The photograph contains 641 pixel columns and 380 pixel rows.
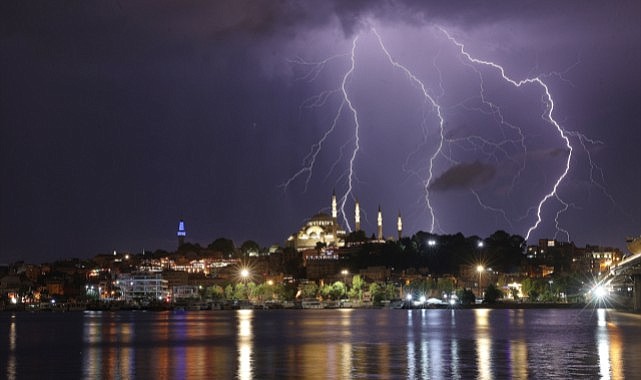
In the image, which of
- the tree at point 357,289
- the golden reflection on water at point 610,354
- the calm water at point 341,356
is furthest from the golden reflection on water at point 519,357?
the tree at point 357,289

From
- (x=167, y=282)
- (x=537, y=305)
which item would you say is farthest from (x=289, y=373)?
(x=167, y=282)

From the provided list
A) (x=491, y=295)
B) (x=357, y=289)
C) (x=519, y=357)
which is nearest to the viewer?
(x=519, y=357)

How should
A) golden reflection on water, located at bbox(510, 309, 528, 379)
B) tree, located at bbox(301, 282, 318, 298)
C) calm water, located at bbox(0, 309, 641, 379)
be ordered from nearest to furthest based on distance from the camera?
golden reflection on water, located at bbox(510, 309, 528, 379), calm water, located at bbox(0, 309, 641, 379), tree, located at bbox(301, 282, 318, 298)

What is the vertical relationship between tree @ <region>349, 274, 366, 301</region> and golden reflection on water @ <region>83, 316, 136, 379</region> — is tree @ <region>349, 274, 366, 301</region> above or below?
above

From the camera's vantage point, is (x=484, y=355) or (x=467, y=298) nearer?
(x=484, y=355)

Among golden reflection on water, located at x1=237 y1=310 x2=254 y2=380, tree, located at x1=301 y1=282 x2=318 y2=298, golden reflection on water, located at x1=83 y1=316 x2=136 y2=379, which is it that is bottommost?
golden reflection on water, located at x1=83 y1=316 x2=136 y2=379

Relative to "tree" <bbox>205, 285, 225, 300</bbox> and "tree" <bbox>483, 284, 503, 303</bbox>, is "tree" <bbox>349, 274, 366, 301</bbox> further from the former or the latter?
"tree" <bbox>205, 285, 225, 300</bbox>

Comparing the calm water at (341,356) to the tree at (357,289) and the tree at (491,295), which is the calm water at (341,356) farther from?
the tree at (357,289)

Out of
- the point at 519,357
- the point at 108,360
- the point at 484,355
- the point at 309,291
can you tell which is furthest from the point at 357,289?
the point at 519,357

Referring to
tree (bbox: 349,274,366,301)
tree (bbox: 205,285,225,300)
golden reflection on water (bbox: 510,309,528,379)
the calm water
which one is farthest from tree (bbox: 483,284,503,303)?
golden reflection on water (bbox: 510,309,528,379)

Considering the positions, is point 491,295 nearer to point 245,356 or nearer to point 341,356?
point 245,356

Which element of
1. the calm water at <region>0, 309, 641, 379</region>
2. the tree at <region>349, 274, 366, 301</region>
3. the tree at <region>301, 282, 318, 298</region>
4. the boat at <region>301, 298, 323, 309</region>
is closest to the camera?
the calm water at <region>0, 309, 641, 379</region>
